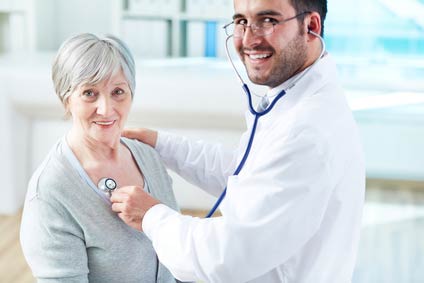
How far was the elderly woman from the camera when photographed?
156cm

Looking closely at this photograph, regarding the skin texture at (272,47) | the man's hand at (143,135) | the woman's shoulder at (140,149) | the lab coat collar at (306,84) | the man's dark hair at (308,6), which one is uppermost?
the man's dark hair at (308,6)

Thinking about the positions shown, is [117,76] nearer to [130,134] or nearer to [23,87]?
[130,134]

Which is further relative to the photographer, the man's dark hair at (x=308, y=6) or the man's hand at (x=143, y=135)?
the man's hand at (x=143, y=135)

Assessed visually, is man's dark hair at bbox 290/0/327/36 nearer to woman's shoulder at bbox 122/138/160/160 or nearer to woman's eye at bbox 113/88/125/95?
woman's eye at bbox 113/88/125/95

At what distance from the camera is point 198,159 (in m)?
1.89

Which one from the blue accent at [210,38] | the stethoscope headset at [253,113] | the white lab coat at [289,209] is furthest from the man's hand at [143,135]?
the blue accent at [210,38]

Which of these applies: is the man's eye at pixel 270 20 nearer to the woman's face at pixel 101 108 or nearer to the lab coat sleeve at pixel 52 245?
the woman's face at pixel 101 108

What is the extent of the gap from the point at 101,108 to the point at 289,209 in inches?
19.9

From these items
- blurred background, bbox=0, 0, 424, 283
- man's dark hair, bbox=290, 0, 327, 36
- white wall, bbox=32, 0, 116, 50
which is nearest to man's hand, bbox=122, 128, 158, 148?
man's dark hair, bbox=290, 0, 327, 36

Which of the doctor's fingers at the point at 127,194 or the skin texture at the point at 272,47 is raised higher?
→ the skin texture at the point at 272,47

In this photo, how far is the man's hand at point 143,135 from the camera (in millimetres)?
1873

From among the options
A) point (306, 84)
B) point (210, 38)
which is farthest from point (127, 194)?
point (210, 38)

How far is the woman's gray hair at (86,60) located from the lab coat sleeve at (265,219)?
39cm

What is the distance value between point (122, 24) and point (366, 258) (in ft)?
6.00
